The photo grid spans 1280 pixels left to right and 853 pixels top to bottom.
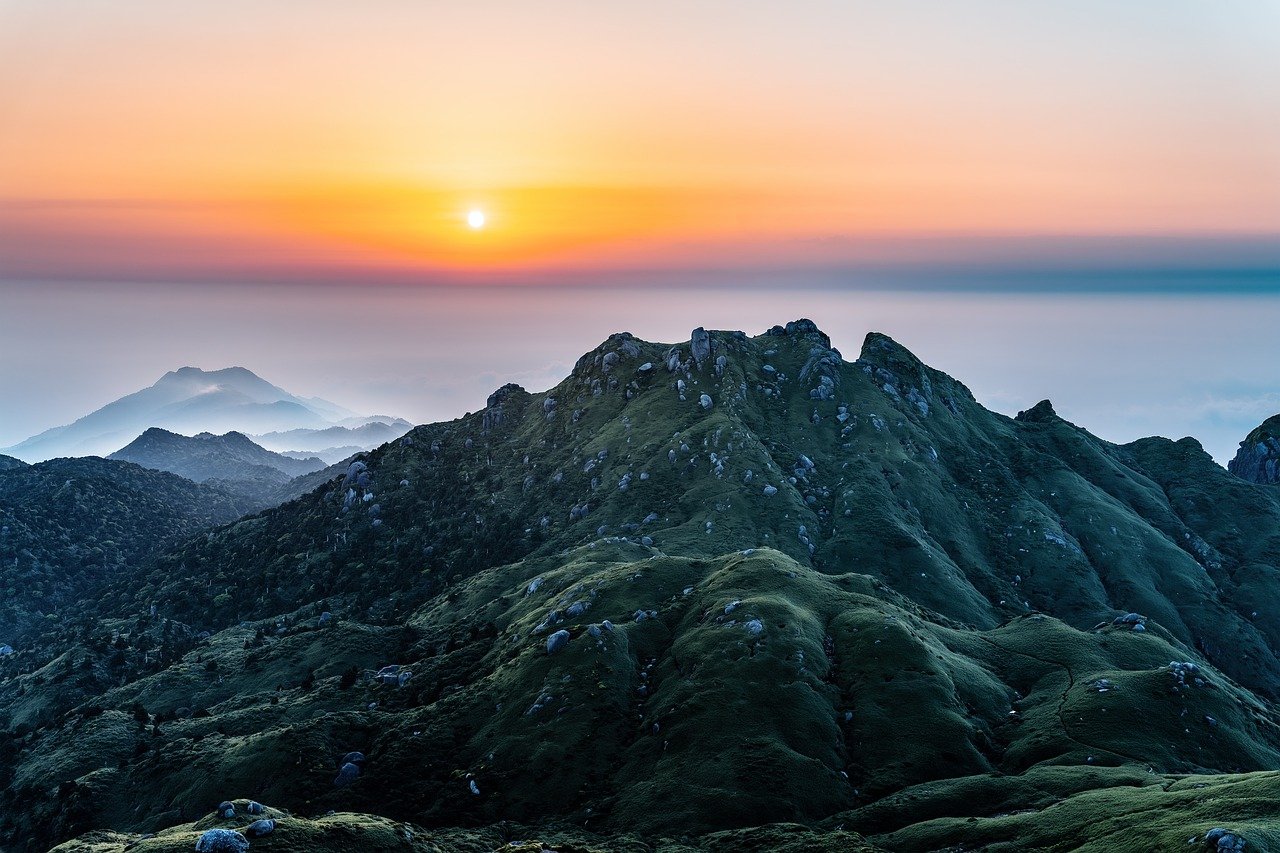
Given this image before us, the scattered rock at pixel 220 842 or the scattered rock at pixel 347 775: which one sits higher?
the scattered rock at pixel 220 842

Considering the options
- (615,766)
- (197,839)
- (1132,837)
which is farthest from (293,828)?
(1132,837)

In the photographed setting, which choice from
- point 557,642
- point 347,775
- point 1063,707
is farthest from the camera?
point 557,642

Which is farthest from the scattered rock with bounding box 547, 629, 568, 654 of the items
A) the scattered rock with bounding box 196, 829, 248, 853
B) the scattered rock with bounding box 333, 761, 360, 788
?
the scattered rock with bounding box 196, 829, 248, 853

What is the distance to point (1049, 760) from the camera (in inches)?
5153

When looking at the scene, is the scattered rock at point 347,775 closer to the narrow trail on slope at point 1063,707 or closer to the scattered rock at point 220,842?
the scattered rock at point 220,842

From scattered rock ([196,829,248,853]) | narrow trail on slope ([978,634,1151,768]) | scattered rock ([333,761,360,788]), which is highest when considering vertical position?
scattered rock ([196,829,248,853])

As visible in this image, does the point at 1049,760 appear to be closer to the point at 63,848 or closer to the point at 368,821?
the point at 368,821

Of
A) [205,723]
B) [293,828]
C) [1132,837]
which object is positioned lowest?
[205,723]

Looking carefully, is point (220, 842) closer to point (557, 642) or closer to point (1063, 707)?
point (557, 642)

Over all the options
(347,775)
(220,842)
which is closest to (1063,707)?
(347,775)

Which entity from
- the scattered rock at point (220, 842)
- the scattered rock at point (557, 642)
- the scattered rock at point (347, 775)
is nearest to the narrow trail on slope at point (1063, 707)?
the scattered rock at point (557, 642)

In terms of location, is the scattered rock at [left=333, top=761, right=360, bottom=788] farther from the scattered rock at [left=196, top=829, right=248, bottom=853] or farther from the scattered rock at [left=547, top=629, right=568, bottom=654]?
the scattered rock at [left=196, top=829, right=248, bottom=853]

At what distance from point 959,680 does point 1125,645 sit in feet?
175

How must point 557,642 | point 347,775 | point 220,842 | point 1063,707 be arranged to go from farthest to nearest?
point 557,642 → point 347,775 → point 1063,707 → point 220,842
